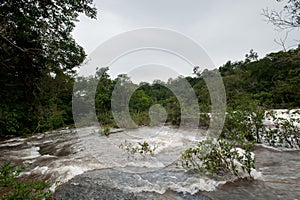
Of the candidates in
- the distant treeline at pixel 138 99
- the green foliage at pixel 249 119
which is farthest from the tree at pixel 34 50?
the green foliage at pixel 249 119

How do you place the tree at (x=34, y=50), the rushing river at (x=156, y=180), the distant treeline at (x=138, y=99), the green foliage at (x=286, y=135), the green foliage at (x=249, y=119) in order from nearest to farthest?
the rushing river at (x=156, y=180), the green foliage at (x=286, y=135), the green foliage at (x=249, y=119), the tree at (x=34, y=50), the distant treeline at (x=138, y=99)

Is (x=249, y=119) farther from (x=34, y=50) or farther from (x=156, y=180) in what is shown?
(x=34, y=50)

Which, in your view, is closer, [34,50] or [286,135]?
[286,135]

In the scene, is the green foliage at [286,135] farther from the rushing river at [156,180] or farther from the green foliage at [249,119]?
the rushing river at [156,180]

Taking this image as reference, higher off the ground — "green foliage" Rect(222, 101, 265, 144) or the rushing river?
"green foliage" Rect(222, 101, 265, 144)

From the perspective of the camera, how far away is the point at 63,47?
8.08 meters

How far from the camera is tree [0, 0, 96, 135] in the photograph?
6.82 meters

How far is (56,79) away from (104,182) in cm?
969

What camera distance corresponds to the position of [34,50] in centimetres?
646

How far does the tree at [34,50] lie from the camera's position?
682 centimetres

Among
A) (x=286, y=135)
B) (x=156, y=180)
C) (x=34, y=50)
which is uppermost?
(x=34, y=50)

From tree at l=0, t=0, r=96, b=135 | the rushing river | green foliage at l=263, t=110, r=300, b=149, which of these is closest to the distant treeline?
tree at l=0, t=0, r=96, b=135

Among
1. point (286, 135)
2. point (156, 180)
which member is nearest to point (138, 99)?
point (286, 135)

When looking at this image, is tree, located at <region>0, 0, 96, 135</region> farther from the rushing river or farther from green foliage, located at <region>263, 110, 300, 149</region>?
green foliage, located at <region>263, 110, 300, 149</region>
